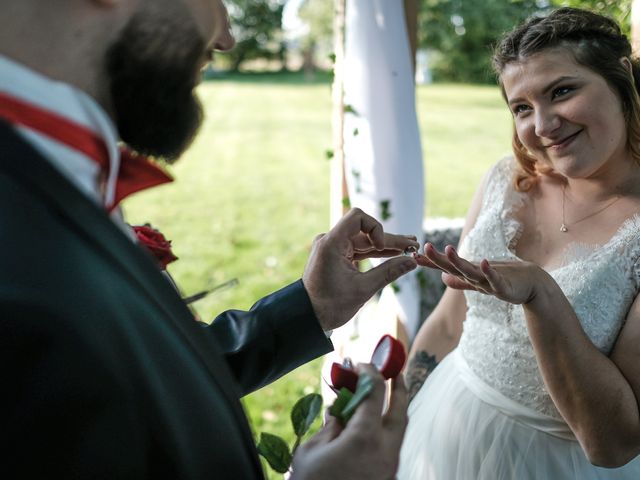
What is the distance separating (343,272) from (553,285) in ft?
1.63

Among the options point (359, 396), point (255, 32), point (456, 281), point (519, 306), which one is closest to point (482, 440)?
point (519, 306)

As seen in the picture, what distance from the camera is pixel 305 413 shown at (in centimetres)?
99

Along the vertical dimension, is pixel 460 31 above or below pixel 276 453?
below

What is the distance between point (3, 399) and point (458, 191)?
878 cm

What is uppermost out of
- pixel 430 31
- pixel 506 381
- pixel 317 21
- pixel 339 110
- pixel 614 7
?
pixel 614 7

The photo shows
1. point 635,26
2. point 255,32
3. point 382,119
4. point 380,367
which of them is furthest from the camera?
point 255,32

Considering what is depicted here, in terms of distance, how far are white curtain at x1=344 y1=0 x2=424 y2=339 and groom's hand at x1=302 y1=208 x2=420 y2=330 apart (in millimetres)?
1447

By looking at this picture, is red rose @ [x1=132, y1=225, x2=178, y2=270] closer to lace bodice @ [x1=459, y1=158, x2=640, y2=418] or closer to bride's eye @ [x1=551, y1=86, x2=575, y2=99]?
lace bodice @ [x1=459, y1=158, x2=640, y2=418]

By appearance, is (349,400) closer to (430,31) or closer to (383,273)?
(383,273)

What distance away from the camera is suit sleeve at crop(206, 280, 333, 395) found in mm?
1318

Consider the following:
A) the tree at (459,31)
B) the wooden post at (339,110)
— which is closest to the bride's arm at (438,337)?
the wooden post at (339,110)

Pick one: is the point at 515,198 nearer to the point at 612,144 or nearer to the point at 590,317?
the point at 612,144

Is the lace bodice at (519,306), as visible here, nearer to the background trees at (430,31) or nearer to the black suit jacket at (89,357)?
the black suit jacket at (89,357)

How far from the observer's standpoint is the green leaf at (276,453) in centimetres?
100
